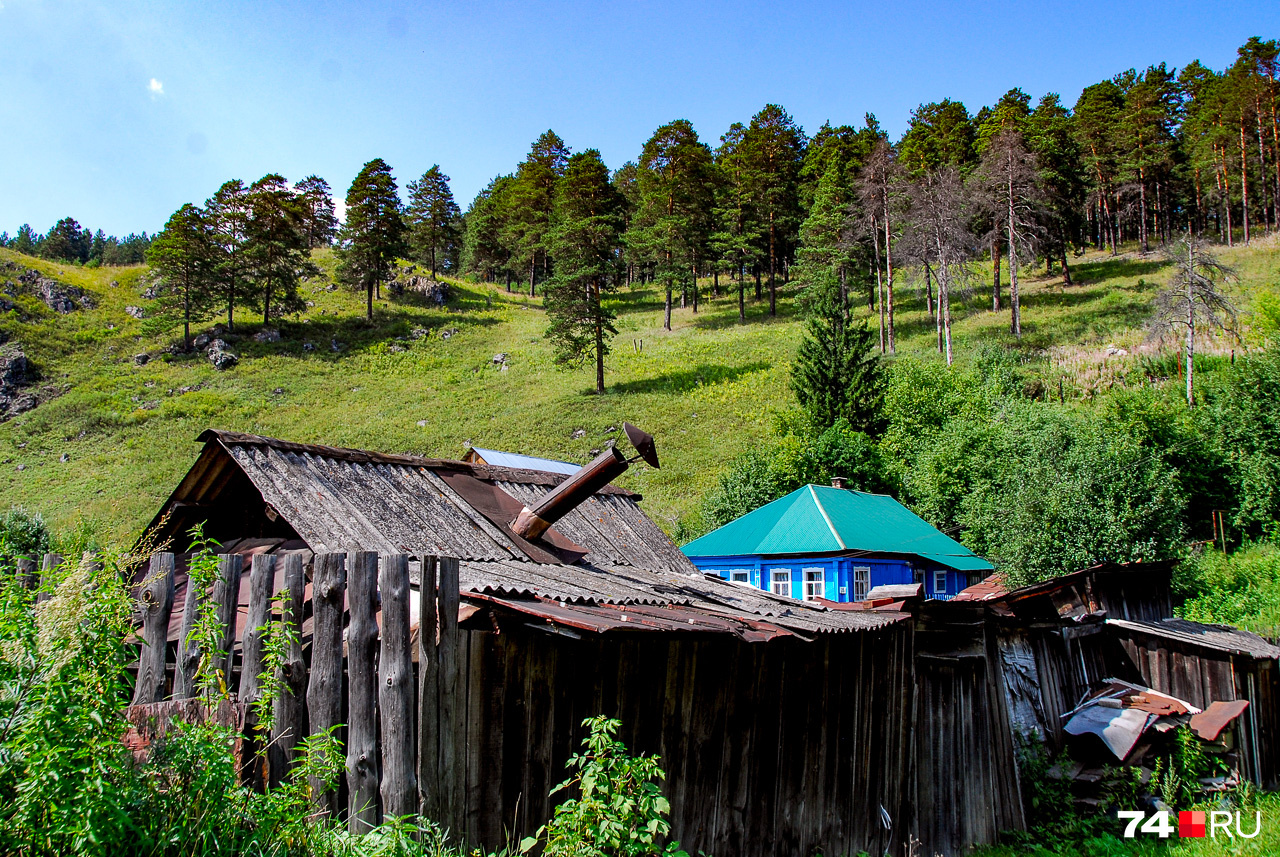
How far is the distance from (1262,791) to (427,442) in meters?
32.2

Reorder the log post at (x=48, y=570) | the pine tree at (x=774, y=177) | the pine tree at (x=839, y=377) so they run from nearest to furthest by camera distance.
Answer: the log post at (x=48, y=570)
the pine tree at (x=839, y=377)
the pine tree at (x=774, y=177)

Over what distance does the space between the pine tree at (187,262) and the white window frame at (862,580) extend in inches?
1765

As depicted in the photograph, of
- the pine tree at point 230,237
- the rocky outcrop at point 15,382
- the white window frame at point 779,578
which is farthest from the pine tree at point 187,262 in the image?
the white window frame at point 779,578

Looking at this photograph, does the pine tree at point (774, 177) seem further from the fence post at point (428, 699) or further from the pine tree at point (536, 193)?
the fence post at point (428, 699)

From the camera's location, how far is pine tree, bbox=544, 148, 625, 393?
41.7 m

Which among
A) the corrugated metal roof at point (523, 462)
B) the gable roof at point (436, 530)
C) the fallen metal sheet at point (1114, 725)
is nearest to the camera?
the gable roof at point (436, 530)

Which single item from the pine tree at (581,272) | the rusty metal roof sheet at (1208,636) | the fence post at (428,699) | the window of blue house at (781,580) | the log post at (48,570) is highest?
the pine tree at (581,272)

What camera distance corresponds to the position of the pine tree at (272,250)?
163 feet

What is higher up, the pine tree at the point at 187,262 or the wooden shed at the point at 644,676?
the pine tree at the point at 187,262

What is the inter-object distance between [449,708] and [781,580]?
2094cm

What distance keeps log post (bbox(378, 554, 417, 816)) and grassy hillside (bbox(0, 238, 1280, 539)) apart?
25.1 metres

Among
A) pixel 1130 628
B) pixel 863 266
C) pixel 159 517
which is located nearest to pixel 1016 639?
pixel 1130 628

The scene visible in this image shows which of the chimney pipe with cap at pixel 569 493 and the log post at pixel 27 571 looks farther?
the chimney pipe with cap at pixel 569 493

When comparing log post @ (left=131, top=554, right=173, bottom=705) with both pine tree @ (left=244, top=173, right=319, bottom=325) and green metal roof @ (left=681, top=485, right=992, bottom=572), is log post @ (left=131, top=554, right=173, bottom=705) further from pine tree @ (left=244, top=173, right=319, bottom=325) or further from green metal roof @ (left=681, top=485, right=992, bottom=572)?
pine tree @ (left=244, top=173, right=319, bottom=325)
